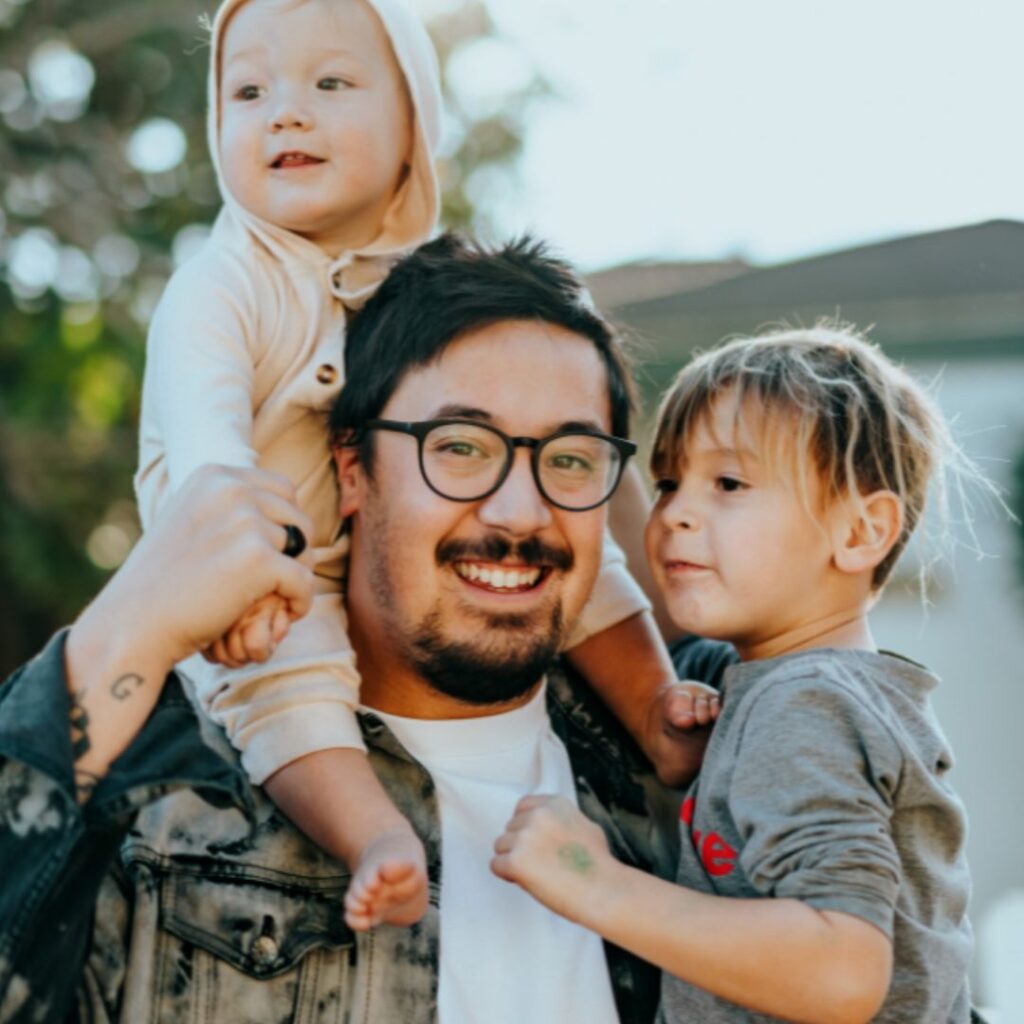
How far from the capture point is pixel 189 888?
2.20m

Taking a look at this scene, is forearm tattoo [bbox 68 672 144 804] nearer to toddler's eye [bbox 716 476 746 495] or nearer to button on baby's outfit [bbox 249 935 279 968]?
button on baby's outfit [bbox 249 935 279 968]

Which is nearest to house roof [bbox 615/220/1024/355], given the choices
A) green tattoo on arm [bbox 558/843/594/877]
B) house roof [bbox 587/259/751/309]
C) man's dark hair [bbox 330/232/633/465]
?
house roof [bbox 587/259/751/309]

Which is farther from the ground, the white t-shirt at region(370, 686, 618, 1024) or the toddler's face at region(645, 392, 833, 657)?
the toddler's face at region(645, 392, 833, 657)

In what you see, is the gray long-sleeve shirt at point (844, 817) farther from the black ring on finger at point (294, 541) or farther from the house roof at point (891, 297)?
the house roof at point (891, 297)

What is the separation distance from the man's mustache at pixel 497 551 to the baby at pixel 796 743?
0.58 feet

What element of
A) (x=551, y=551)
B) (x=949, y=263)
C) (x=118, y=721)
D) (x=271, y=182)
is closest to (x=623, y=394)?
(x=551, y=551)

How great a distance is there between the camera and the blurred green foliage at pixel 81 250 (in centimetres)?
974

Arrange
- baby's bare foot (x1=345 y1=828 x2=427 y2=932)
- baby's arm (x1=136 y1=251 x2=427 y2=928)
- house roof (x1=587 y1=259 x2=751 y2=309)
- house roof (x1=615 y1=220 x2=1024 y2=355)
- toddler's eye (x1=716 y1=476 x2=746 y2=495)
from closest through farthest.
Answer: baby's bare foot (x1=345 y1=828 x2=427 y2=932) < baby's arm (x1=136 y1=251 x2=427 y2=928) < toddler's eye (x1=716 y1=476 x2=746 y2=495) < house roof (x1=615 y1=220 x2=1024 y2=355) < house roof (x1=587 y1=259 x2=751 y2=309)

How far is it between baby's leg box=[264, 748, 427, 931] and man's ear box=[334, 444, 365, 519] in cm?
47

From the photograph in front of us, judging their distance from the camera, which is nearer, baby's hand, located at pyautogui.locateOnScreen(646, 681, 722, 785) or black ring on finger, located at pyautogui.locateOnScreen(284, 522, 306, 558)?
black ring on finger, located at pyautogui.locateOnScreen(284, 522, 306, 558)

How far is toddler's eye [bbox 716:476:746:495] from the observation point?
2.25 meters

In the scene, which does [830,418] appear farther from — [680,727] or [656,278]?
[656,278]

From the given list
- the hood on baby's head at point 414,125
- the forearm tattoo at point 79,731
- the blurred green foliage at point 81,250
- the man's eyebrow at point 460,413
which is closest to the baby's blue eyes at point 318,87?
the hood on baby's head at point 414,125

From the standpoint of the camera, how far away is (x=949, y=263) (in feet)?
32.6
